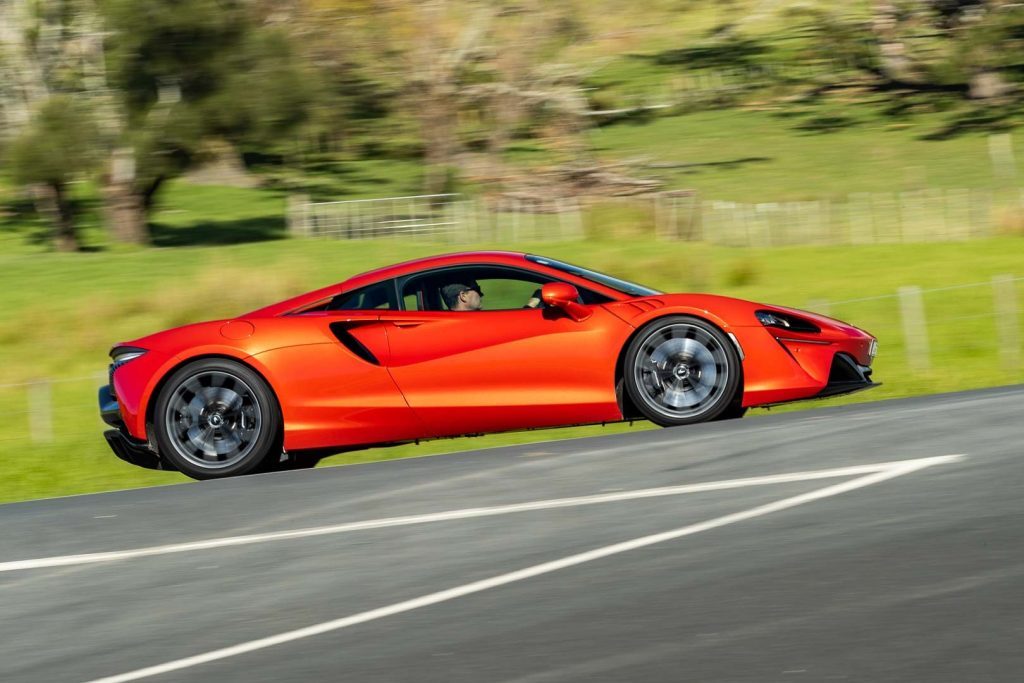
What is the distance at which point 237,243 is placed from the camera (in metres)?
40.8

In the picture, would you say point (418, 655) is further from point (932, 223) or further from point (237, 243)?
point (237, 243)

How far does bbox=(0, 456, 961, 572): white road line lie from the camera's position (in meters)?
6.28

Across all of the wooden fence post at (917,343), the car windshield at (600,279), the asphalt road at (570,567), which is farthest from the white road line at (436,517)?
the wooden fence post at (917,343)

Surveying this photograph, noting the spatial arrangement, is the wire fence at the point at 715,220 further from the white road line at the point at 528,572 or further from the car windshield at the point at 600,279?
the white road line at the point at 528,572

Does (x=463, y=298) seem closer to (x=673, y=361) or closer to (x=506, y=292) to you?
(x=506, y=292)

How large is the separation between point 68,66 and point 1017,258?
26.8m

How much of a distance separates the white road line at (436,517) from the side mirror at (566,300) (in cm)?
218

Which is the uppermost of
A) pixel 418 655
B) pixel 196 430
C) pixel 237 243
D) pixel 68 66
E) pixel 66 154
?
pixel 68 66

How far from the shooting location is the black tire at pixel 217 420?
868cm

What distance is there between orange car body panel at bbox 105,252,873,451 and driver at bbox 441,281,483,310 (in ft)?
0.51

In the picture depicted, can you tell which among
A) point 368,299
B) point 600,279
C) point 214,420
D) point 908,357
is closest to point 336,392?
point 368,299

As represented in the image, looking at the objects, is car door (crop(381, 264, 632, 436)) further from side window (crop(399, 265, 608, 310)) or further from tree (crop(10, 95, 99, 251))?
tree (crop(10, 95, 99, 251))

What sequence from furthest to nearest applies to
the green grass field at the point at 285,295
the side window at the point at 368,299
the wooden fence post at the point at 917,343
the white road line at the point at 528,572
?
the wooden fence post at the point at 917,343, the green grass field at the point at 285,295, the side window at the point at 368,299, the white road line at the point at 528,572

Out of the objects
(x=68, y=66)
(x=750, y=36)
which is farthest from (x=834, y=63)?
(x=68, y=66)
